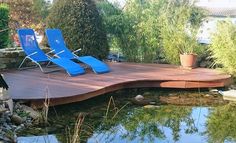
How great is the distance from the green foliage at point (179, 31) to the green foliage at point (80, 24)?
5.45 ft

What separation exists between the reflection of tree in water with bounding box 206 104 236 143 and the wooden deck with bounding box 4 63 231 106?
4.60 ft

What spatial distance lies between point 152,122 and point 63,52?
11.7ft

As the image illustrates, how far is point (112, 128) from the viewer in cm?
592

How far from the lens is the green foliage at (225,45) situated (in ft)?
29.3

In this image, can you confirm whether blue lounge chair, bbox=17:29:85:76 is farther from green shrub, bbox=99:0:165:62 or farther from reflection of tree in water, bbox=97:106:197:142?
green shrub, bbox=99:0:165:62

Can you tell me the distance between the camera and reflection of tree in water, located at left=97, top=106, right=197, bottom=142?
5719 millimetres

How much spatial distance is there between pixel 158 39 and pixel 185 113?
4032mm

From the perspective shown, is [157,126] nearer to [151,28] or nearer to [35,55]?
[35,55]

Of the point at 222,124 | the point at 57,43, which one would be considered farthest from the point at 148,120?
the point at 57,43

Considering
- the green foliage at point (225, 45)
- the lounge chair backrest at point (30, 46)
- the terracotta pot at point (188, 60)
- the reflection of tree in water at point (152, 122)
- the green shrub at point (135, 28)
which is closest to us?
the reflection of tree in water at point (152, 122)

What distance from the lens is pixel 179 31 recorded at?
10.3 metres

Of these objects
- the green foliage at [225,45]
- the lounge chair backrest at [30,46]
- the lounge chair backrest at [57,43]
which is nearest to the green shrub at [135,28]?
the green foliage at [225,45]

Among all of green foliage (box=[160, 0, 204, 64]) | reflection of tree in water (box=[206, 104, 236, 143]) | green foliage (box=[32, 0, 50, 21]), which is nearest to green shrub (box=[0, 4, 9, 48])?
green foliage (box=[32, 0, 50, 21])

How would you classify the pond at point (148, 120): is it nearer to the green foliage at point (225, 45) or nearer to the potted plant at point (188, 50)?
the green foliage at point (225, 45)
